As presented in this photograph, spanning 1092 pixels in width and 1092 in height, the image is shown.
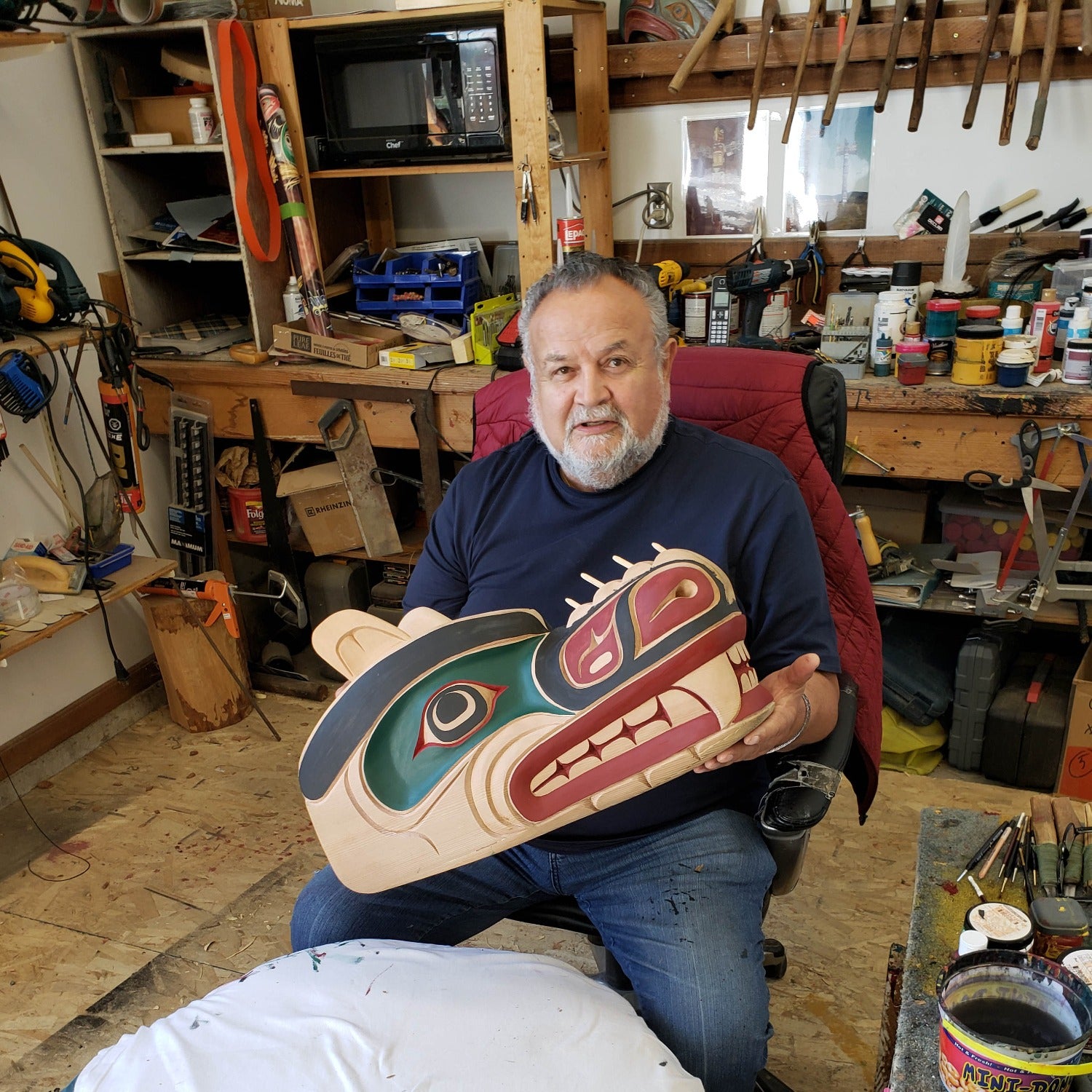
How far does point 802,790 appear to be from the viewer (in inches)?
52.4

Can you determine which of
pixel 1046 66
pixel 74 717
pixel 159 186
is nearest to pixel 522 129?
pixel 1046 66

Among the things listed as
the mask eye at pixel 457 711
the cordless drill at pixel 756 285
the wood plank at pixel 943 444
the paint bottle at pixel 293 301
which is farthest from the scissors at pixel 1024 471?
the paint bottle at pixel 293 301

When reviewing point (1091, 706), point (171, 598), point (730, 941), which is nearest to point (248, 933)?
point (171, 598)

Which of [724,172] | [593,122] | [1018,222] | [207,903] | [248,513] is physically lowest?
[207,903]

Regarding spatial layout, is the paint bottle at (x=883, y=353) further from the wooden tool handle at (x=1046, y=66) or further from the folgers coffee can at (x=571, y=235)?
the folgers coffee can at (x=571, y=235)

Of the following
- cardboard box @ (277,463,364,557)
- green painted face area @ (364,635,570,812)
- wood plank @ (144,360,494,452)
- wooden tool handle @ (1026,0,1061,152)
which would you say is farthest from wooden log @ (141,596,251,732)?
wooden tool handle @ (1026,0,1061,152)

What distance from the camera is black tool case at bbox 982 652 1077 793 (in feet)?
8.16

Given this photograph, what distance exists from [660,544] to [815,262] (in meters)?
1.43

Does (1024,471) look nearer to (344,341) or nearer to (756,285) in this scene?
(756,285)

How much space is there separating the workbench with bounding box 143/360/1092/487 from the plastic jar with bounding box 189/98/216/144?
0.60m

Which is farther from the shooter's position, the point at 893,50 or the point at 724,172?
the point at 724,172

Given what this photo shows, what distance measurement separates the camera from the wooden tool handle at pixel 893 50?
2.31 meters

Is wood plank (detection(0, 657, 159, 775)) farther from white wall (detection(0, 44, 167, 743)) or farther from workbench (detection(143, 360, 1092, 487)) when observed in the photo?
workbench (detection(143, 360, 1092, 487))

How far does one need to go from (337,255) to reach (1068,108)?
1990mm
